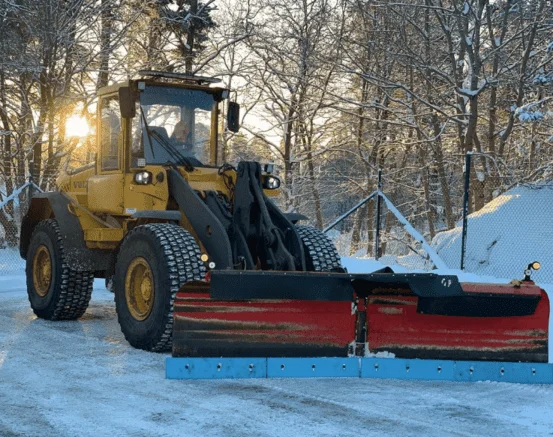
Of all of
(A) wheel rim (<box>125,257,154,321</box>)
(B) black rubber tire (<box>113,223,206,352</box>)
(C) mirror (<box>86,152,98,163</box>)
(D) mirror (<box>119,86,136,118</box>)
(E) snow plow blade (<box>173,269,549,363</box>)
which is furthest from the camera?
(C) mirror (<box>86,152,98,163</box>)

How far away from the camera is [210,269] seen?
7102 mm

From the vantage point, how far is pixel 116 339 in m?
8.06

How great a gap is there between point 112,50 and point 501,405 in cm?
1904

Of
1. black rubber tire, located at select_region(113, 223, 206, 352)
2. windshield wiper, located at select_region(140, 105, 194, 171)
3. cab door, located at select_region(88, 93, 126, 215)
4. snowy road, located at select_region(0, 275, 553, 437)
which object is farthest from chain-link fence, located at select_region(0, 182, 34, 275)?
snowy road, located at select_region(0, 275, 553, 437)

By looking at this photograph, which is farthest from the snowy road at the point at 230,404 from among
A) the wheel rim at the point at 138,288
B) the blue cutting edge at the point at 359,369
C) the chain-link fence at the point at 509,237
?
the chain-link fence at the point at 509,237

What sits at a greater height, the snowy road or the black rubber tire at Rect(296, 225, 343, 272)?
the black rubber tire at Rect(296, 225, 343, 272)

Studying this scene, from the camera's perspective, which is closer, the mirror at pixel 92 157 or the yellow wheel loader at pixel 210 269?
the yellow wheel loader at pixel 210 269

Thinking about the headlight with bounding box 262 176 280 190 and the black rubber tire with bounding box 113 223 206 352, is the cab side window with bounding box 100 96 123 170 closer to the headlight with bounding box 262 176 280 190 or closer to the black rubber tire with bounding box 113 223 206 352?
the black rubber tire with bounding box 113 223 206 352

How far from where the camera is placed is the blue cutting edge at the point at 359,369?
597cm

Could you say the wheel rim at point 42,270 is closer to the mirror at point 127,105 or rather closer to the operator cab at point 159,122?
the operator cab at point 159,122

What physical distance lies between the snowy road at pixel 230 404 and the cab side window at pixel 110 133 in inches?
Result: 92.2

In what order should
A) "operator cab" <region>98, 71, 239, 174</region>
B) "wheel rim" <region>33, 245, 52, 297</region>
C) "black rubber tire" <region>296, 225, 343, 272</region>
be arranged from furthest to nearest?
"wheel rim" <region>33, 245, 52, 297</region> → "operator cab" <region>98, 71, 239, 174</region> → "black rubber tire" <region>296, 225, 343, 272</region>

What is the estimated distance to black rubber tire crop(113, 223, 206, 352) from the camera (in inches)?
273

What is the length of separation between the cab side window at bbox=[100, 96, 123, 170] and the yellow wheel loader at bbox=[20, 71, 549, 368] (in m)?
0.02
